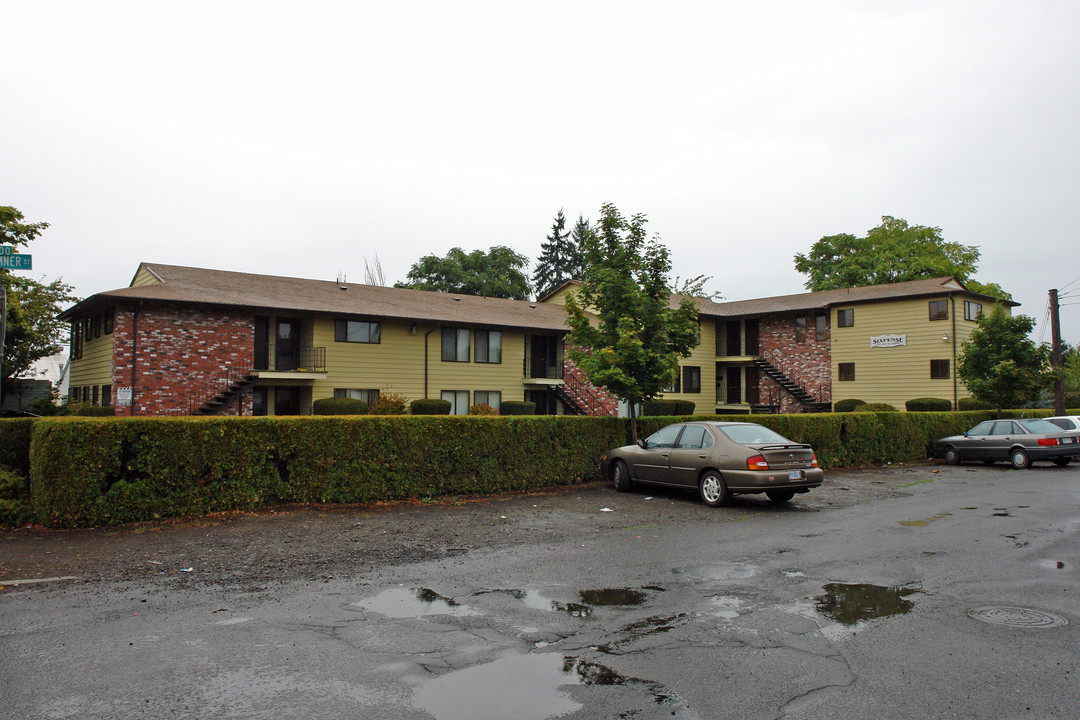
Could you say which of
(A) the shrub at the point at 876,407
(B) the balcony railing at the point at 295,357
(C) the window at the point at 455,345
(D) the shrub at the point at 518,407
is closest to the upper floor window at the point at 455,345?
(C) the window at the point at 455,345

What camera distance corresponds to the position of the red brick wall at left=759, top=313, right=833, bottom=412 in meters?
37.6

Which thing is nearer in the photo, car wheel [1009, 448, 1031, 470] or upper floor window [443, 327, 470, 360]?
car wheel [1009, 448, 1031, 470]

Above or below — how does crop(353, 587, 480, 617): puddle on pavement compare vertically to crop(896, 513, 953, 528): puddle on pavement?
above

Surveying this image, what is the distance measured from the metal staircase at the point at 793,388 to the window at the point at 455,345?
55.9 feet

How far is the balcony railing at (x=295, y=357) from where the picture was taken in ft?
85.1

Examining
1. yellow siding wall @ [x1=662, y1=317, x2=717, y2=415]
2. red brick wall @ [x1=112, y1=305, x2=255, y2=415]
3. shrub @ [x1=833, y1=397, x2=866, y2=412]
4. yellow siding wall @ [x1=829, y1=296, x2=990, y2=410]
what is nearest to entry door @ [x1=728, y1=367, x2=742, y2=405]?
yellow siding wall @ [x1=662, y1=317, x2=717, y2=415]

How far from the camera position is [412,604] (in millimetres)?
6180

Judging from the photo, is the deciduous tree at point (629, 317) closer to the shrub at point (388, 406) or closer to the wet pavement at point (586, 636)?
the wet pavement at point (586, 636)

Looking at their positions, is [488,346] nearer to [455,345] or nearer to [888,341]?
[455,345]

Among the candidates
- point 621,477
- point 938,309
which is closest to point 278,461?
point 621,477

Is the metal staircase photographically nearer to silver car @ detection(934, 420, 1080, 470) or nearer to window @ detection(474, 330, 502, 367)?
window @ detection(474, 330, 502, 367)

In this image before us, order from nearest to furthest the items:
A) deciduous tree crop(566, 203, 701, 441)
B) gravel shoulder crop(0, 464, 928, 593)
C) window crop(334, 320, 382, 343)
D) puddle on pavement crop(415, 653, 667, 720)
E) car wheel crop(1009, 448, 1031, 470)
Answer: puddle on pavement crop(415, 653, 667, 720)
gravel shoulder crop(0, 464, 928, 593)
deciduous tree crop(566, 203, 701, 441)
car wheel crop(1009, 448, 1031, 470)
window crop(334, 320, 382, 343)

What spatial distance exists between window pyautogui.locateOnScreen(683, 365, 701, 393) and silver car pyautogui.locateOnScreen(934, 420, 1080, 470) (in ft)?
55.9

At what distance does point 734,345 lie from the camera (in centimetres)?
4081
